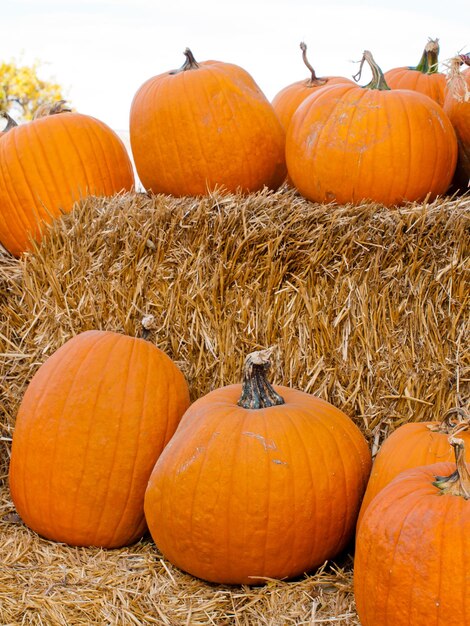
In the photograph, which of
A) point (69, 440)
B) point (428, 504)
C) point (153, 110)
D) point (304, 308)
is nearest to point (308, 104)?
point (153, 110)

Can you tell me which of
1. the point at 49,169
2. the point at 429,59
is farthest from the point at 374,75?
the point at 49,169

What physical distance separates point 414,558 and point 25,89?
32.4 ft

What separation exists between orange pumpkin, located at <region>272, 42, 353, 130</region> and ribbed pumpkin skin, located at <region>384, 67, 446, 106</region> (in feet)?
0.84

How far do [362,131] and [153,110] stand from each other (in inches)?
35.4

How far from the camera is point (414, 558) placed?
1.96 meters

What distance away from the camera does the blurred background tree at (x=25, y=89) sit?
10.5 m

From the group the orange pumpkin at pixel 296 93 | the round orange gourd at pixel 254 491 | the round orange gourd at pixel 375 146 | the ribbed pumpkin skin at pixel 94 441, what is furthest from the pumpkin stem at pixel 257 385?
the orange pumpkin at pixel 296 93

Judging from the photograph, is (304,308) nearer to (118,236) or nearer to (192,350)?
(192,350)

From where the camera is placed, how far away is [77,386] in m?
2.76

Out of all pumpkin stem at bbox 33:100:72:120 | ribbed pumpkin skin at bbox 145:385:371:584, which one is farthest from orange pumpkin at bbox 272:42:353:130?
ribbed pumpkin skin at bbox 145:385:371:584

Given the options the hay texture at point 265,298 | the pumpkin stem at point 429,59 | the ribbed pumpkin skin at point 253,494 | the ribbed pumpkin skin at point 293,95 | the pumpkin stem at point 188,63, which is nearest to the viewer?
the ribbed pumpkin skin at point 253,494

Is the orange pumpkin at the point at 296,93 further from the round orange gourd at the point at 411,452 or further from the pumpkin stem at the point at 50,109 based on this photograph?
the round orange gourd at the point at 411,452

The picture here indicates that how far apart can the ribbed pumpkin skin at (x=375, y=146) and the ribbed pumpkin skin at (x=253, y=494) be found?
1034 mm

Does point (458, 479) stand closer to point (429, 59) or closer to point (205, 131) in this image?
point (205, 131)
